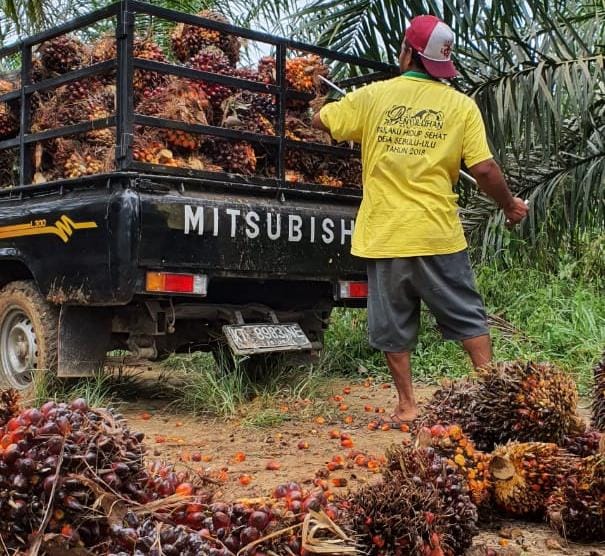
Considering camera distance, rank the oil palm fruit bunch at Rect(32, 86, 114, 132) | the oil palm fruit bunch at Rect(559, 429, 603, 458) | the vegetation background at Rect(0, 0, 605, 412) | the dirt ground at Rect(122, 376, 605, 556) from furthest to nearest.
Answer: the vegetation background at Rect(0, 0, 605, 412), the oil palm fruit bunch at Rect(32, 86, 114, 132), the oil palm fruit bunch at Rect(559, 429, 603, 458), the dirt ground at Rect(122, 376, 605, 556)

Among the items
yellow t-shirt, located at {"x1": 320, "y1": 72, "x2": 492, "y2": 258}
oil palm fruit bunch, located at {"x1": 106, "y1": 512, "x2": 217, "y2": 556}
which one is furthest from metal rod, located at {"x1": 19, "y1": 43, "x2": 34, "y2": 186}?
oil palm fruit bunch, located at {"x1": 106, "y1": 512, "x2": 217, "y2": 556}

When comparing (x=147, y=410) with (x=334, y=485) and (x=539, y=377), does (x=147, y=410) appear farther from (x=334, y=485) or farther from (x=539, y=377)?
(x=539, y=377)

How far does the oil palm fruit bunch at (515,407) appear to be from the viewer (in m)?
3.04

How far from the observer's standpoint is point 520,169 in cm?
712

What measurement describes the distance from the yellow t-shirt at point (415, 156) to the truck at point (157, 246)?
31.3 inches

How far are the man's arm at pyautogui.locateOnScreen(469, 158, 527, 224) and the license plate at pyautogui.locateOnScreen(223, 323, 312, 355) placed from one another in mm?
1476

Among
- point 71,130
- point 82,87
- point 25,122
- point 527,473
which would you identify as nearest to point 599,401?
point 527,473

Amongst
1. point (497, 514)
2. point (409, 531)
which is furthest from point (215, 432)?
point (409, 531)

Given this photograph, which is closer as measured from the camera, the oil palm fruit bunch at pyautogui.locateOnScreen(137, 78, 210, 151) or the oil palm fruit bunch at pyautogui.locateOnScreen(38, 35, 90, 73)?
the oil palm fruit bunch at pyautogui.locateOnScreen(137, 78, 210, 151)

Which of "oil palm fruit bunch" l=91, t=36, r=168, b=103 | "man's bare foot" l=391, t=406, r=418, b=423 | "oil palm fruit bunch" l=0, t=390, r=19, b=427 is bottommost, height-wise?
"man's bare foot" l=391, t=406, r=418, b=423

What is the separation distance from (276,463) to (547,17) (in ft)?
15.3

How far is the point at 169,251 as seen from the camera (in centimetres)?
463

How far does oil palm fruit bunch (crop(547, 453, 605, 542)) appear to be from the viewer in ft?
8.52

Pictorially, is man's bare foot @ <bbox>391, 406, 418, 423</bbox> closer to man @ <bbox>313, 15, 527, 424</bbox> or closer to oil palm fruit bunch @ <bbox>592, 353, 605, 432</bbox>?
man @ <bbox>313, 15, 527, 424</bbox>
